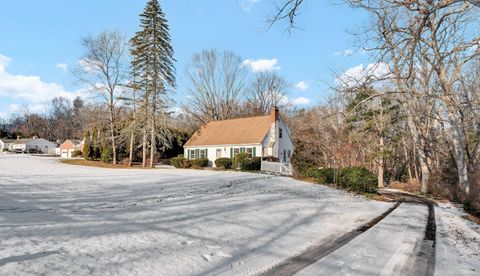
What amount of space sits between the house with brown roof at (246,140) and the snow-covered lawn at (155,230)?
20.0 metres

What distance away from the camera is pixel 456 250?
23.1ft

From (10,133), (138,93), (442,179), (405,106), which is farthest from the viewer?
(10,133)

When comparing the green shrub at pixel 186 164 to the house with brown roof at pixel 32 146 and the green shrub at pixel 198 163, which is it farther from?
the house with brown roof at pixel 32 146

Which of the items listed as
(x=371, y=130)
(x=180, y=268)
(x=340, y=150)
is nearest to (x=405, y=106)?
(x=371, y=130)

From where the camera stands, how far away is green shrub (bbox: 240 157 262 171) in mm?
28922

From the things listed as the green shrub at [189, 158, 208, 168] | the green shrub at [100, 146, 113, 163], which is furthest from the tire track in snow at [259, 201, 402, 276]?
the green shrub at [100, 146, 113, 163]

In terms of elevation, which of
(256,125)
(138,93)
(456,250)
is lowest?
(456,250)

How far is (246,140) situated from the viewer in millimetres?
33156

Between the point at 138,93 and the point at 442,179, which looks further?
the point at 138,93

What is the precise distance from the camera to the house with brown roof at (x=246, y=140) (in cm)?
3275

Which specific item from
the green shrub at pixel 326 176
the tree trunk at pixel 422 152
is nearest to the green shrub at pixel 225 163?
the green shrub at pixel 326 176

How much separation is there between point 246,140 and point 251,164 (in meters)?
4.50

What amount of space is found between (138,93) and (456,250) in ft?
101

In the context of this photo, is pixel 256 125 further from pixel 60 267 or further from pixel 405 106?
pixel 60 267
